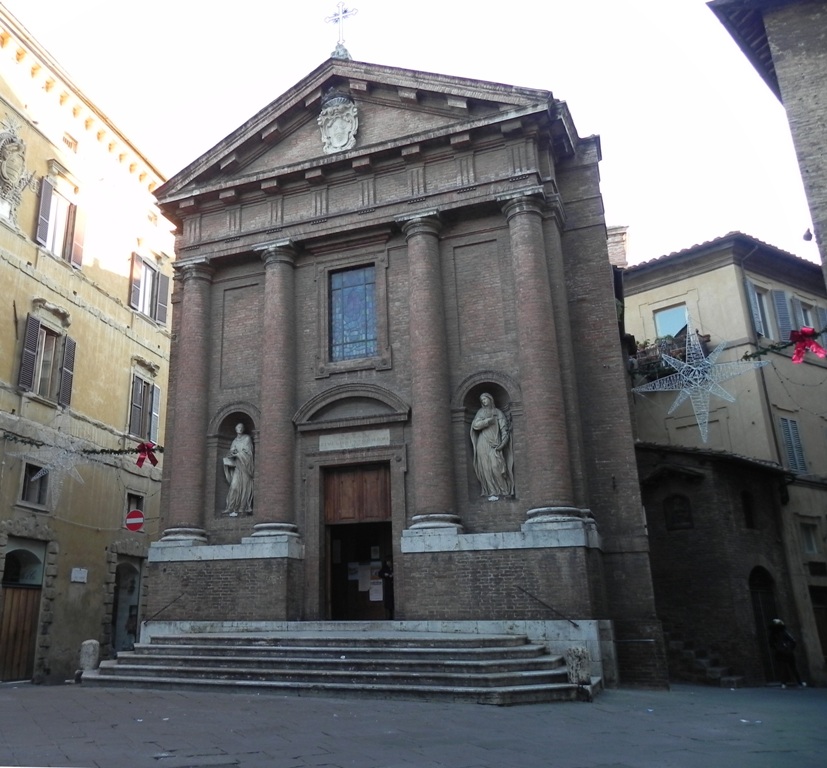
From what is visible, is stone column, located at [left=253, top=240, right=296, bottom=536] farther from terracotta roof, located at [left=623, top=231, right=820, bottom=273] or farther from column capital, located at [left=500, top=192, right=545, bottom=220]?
terracotta roof, located at [left=623, top=231, right=820, bottom=273]

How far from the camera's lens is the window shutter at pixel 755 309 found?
25.3 m

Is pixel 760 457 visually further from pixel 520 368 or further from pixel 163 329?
pixel 163 329

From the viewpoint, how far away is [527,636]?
1436cm

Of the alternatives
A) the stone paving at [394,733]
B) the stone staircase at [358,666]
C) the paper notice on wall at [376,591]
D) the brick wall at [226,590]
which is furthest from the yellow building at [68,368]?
the stone paving at [394,733]

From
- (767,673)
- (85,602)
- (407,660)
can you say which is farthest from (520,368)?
(85,602)

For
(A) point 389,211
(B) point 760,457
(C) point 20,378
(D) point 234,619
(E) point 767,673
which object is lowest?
(E) point 767,673

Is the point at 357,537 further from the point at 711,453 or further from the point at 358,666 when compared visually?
the point at 711,453

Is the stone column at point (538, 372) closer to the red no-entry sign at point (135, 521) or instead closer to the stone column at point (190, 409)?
the stone column at point (190, 409)

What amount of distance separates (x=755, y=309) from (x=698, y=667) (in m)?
12.3

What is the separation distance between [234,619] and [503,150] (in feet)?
37.7

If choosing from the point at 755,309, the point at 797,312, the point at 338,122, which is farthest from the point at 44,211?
the point at 797,312

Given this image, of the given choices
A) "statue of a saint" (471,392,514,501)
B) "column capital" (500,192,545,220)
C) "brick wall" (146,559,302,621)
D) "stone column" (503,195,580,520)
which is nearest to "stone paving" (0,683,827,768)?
"brick wall" (146,559,302,621)

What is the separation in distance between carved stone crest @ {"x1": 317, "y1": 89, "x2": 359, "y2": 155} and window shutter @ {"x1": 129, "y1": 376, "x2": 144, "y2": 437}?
10565mm

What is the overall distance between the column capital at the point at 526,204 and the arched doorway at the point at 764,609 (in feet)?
35.7
